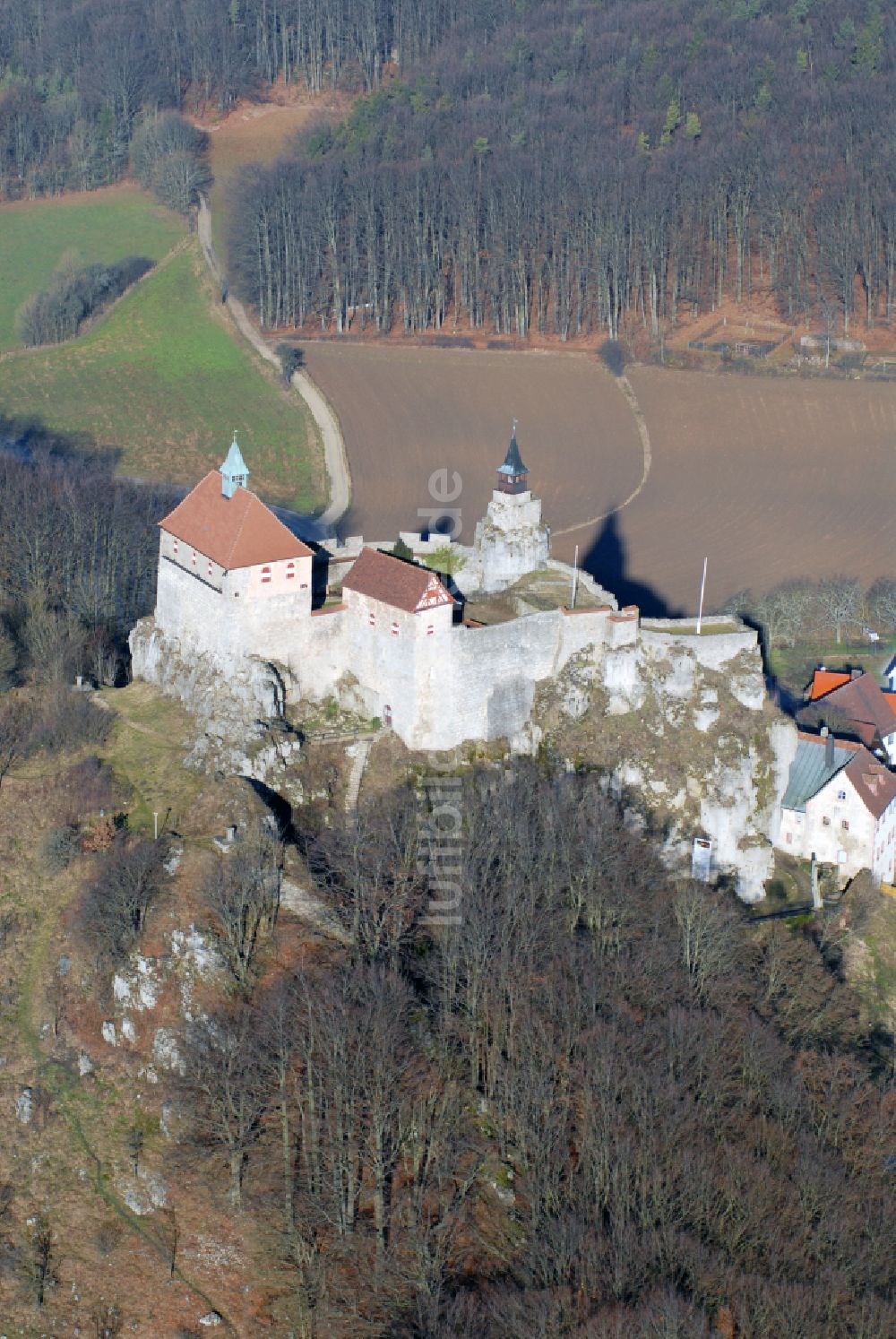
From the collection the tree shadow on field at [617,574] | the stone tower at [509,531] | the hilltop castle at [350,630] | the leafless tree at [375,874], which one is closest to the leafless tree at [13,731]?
the hilltop castle at [350,630]

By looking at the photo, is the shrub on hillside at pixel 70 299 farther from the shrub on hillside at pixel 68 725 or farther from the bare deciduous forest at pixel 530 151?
the shrub on hillside at pixel 68 725

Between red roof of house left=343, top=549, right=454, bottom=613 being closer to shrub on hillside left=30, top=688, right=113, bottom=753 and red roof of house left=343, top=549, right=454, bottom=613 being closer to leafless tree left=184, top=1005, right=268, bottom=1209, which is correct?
shrub on hillside left=30, top=688, right=113, bottom=753

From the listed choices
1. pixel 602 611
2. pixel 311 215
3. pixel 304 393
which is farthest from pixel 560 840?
pixel 311 215

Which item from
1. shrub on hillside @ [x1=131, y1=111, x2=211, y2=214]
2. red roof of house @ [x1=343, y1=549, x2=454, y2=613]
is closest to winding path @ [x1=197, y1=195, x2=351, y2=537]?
shrub on hillside @ [x1=131, y1=111, x2=211, y2=214]

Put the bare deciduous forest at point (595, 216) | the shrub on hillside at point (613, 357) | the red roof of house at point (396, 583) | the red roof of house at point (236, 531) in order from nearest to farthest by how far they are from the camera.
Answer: the red roof of house at point (396, 583) → the red roof of house at point (236, 531) → the shrub on hillside at point (613, 357) → the bare deciduous forest at point (595, 216)

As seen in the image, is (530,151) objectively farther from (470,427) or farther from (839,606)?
(839,606)

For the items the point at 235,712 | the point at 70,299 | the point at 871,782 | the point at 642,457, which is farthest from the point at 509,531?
the point at 70,299
